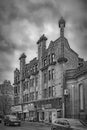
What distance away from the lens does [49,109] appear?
4338 cm

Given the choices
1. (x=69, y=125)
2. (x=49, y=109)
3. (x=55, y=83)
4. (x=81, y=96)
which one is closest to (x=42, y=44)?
(x=55, y=83)

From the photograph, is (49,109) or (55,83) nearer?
(55,83)

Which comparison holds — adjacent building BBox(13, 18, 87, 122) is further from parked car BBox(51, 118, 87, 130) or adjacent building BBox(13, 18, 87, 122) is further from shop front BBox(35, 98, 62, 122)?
parked car BBox(51, 118, 87, 130)

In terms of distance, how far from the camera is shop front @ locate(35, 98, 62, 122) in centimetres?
4064

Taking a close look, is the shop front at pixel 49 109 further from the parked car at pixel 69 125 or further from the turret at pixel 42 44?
the parked car at pixel 69 125

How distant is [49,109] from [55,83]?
4772 millimetres

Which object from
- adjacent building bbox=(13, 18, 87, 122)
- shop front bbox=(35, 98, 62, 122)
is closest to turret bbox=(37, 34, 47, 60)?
adjacent building bbox=(13, 18, 87, 122)

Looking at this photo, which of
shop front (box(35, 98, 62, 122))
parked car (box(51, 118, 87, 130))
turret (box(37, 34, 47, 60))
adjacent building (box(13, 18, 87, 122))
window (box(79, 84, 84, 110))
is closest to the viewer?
parked car (box(51, 118, 87, 130))

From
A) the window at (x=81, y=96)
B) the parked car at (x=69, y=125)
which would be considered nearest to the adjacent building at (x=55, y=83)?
the window at (x=81, y=96)

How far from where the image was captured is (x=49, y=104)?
4341 cm

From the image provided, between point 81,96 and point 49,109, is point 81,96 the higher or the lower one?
the higher one

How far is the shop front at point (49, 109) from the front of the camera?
133 ft

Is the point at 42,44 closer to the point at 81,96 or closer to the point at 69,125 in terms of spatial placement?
the point at 81,96

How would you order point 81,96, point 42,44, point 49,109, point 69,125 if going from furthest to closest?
point 42,44, point 49,109, point 81,96, point 69,125
